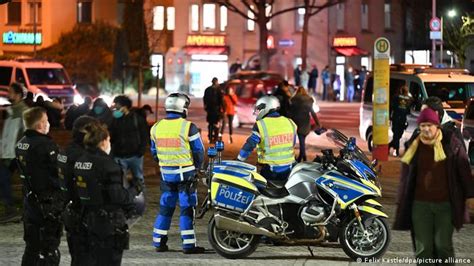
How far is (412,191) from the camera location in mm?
8688

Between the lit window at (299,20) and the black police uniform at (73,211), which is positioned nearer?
the black police uniform at (73,211)

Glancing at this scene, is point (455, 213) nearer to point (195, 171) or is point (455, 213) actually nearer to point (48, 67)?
point (195, 171)

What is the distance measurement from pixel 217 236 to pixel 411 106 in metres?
12.9

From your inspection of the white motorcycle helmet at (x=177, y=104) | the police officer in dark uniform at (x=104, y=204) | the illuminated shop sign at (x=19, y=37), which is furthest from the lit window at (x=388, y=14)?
the police officer in dark uniform at (x=104, y=204)

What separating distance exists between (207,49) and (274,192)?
50.6 meters

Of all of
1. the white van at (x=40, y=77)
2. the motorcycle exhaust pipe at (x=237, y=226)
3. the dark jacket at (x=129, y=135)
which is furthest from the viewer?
the white van at (x=40, y=77)

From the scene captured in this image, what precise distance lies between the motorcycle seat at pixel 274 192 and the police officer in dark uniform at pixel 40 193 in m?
2.48

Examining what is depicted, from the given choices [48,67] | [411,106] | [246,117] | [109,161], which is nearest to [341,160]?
[109,161]

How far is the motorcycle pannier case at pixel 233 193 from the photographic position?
1120 cm

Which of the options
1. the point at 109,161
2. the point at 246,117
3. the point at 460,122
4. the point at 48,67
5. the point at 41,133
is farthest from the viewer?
the point at 48,67

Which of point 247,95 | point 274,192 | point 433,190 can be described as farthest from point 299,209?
point 247,95

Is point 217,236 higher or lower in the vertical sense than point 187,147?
lower

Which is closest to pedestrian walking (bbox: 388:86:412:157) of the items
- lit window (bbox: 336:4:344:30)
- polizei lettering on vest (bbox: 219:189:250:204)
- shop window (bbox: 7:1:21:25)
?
polizei lettering on vest (bbox: 219:189:250:204)

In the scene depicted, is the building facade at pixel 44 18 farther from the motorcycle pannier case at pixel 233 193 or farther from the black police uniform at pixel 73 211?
the black police uniform at pixel 73 211
